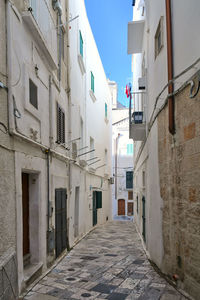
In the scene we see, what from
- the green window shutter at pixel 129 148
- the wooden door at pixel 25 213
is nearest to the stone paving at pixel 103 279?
the wooden door at pixel 25 213

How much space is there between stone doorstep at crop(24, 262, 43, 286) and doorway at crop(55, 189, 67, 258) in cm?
158

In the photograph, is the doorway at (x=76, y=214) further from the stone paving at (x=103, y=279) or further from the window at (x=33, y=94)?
the window at (x=33, y=94)

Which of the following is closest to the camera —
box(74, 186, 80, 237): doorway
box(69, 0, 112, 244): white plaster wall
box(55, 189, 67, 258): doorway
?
box(55, 189, 67, 258): doorway

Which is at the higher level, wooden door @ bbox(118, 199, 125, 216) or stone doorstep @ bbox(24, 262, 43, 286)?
stone doorstep @ bbox(24, 262, 43, 286)

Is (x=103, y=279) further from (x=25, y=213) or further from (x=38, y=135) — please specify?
(x=38, y=135)

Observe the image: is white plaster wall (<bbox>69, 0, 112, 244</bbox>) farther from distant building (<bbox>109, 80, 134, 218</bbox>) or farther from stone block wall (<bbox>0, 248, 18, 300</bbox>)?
distant building (<bbox>109, 80, 134, 218</bbox>)

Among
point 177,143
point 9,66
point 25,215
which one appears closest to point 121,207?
point 25,215

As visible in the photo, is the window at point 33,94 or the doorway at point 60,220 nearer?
the window at point 33,94

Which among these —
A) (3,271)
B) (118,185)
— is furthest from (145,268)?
(118,185)

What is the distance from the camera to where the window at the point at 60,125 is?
895 centimetres

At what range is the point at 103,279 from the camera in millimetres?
A: 6531

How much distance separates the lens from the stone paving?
18.1ft

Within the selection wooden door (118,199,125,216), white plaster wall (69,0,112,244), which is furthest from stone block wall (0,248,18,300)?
wooden door (118,199,125,216)

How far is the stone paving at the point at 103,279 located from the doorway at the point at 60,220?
0.38 m
